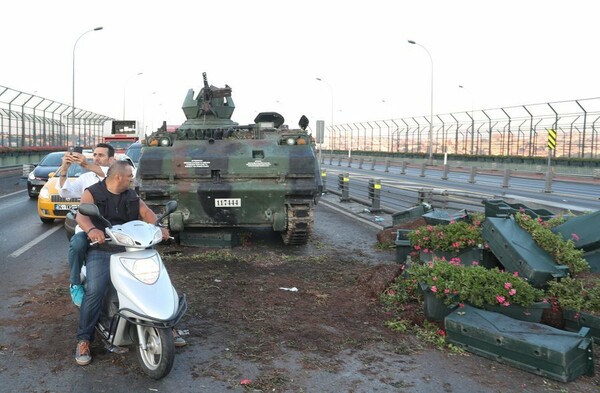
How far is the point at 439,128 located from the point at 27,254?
4475cm

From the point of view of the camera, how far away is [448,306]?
208 inches

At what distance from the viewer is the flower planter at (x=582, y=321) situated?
16.6 ft

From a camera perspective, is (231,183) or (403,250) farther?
(231,183)

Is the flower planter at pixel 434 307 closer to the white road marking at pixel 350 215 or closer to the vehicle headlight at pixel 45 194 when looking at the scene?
the white road marking at pixel 350 215

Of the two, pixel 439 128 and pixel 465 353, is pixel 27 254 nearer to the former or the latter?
pixel 465 353

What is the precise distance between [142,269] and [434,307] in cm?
292

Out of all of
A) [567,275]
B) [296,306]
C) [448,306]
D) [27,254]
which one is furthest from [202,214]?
[567,275]

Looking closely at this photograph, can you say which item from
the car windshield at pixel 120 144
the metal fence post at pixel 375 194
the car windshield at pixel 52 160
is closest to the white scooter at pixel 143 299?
the metal fence post at pixel 375 194

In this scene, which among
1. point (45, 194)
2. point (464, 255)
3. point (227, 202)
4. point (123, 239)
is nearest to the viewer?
point (123, 239)

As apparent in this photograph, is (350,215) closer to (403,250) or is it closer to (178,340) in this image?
(403,250)

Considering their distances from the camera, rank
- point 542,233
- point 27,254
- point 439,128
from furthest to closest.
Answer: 1. point 439,128
2. point 27,254
3. point 542,233

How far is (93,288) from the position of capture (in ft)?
14.4

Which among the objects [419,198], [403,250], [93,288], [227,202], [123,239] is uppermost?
[123,239]

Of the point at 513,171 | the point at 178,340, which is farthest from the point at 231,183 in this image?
the point at 513,171
